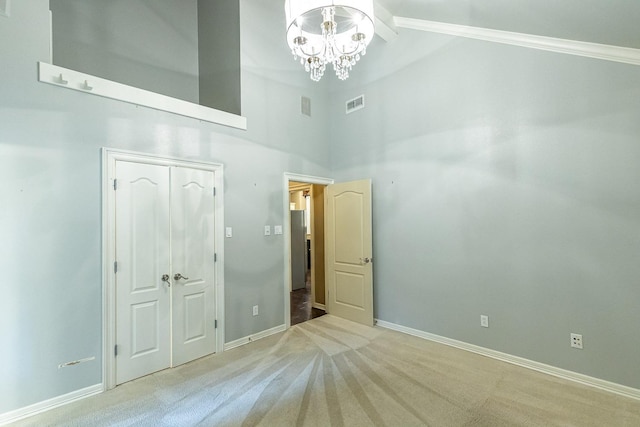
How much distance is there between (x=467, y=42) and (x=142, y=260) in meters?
4.19

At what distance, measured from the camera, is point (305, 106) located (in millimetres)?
4422

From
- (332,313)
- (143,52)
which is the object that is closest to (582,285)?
(332,313)

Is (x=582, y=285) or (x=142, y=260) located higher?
(x=142, y=260)

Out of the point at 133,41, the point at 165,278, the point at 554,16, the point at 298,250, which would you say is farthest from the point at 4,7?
the point at 298,250

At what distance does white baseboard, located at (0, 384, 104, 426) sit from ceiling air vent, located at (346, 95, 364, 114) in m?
4.36

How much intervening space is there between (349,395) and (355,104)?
3758 millimetres

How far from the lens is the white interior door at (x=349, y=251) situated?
13.6 ft

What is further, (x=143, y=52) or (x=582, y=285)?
(x=143, y=52)

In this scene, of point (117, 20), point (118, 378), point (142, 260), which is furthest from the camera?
point (117, 20)

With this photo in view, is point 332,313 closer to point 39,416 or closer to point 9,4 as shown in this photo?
point 39,416

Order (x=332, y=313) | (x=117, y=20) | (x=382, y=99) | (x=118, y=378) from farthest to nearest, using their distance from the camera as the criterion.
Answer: (x=332, y=313) < (x=382, y=99) < (x=117, y=20) < (x=118, y=378)

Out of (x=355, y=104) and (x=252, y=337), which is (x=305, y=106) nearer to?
(x=355, y=104)

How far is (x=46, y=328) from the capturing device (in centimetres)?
232

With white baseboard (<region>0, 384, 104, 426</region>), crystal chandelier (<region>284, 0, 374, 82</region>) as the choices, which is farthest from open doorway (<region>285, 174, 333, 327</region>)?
white baseboard (<region>0, 384, 104, 426</region>)
